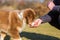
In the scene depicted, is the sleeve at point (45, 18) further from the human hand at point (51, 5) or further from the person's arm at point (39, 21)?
the human hand at point (51, 5)

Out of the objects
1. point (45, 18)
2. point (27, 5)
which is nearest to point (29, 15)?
point (45, 18)

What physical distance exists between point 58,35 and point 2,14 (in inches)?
96.8

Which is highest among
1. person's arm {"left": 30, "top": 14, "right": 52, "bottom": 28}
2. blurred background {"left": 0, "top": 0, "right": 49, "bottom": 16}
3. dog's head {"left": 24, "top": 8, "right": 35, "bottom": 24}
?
blurred background {"left": 0, "top": 0, "right": 49, "bottom": 16}

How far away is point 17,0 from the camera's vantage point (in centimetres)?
1945

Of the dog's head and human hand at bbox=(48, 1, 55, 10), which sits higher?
human hand at bbox=(48, 1, 55, 10)


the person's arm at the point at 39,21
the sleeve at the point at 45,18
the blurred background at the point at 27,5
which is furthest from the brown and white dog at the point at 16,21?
the blurred background at the point at 27,5

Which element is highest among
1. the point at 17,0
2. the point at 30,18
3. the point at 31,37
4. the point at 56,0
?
the point at 17,0

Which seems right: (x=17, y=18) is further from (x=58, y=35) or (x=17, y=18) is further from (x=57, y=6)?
(x=58, y=35)

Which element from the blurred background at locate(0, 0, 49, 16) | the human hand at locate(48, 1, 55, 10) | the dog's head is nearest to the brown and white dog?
the dog's head

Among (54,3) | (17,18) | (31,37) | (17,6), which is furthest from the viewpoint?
(17,6)

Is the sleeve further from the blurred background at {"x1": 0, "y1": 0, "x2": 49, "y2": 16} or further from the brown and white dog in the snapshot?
the blurred background at {"x1": 0, "y1": 0, "x2": 49, "y2": 16}

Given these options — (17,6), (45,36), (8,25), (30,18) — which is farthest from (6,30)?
(17,6)

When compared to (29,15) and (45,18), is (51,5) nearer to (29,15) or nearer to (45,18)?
(45,18)

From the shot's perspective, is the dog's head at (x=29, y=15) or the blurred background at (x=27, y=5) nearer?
the dog's head at (x=29, y=15)
